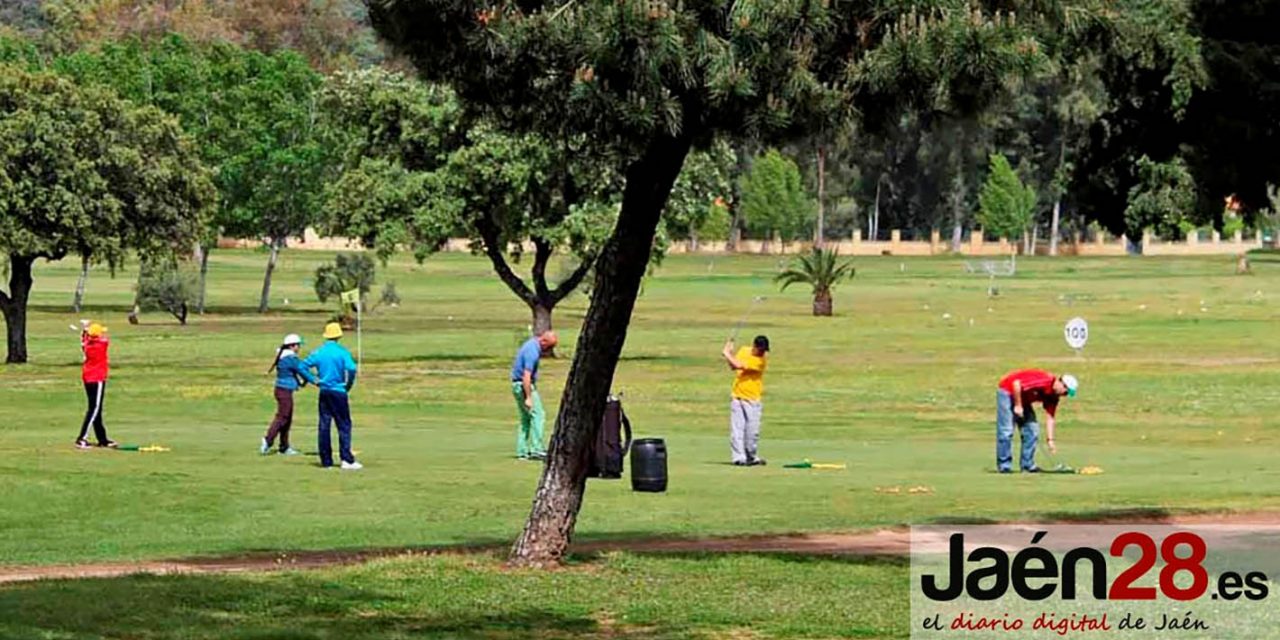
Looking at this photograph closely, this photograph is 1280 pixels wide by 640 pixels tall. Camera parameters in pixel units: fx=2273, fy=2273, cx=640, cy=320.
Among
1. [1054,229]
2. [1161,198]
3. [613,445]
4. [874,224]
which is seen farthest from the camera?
[874,224]

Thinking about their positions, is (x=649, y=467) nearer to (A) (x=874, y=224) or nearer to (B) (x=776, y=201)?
(B) (x=776, y=201)

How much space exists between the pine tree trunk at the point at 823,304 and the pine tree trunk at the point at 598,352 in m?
65.8

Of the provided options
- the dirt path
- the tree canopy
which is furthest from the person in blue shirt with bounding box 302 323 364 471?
the tree canopy

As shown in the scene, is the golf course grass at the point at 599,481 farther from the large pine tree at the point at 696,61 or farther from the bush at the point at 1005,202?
the bush at the point at 1005,202

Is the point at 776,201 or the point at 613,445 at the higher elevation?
the point at 776,201

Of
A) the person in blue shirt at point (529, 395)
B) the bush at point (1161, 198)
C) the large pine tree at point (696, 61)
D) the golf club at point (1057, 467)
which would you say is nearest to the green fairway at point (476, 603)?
the large pine tree at point (696, 61)

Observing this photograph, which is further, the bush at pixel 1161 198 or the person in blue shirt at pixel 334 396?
the person in blue shirt at pixel 334 396

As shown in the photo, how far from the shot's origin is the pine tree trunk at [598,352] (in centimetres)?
1711

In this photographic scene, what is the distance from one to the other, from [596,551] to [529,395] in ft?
34.3

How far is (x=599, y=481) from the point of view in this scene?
2658 cm

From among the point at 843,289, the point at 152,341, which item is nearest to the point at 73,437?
the point at 152,341

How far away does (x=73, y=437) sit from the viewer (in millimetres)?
34750

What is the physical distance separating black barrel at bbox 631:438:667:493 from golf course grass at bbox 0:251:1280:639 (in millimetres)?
286

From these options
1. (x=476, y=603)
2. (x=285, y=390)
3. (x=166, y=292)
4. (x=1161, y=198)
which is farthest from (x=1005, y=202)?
(x=476, y=603)
